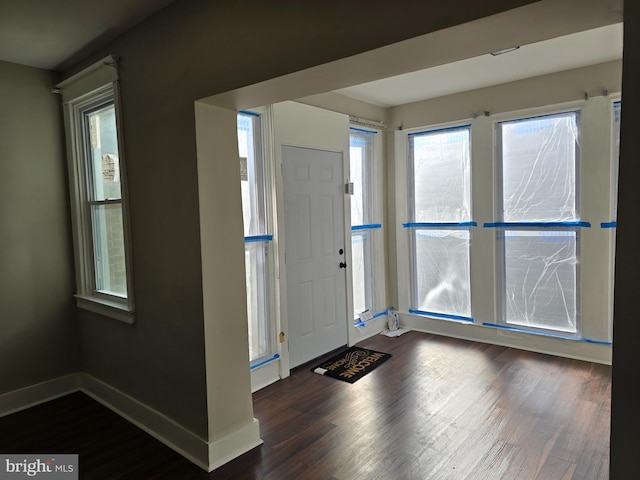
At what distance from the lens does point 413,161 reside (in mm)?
4695

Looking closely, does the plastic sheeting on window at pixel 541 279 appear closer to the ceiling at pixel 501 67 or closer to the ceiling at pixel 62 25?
the ceiling at pixel 501 67

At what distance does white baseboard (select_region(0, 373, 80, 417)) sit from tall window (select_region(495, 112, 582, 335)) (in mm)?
3883

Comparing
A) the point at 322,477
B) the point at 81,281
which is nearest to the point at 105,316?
the point at 81,281

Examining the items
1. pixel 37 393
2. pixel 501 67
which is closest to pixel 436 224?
pixel 501 67

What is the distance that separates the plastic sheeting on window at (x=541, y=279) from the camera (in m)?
3.81

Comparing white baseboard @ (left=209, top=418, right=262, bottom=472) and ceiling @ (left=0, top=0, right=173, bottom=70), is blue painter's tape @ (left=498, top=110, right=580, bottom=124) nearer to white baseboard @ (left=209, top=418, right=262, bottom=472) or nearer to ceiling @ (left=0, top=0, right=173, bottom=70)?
ceiling @ (left=0, top=0, right=173, bottom=70)

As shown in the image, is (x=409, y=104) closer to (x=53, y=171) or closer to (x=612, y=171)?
(x=612, y=171)

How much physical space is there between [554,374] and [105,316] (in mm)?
3486

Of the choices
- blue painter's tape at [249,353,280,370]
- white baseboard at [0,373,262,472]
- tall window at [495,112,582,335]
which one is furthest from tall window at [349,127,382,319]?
white baseboard at [0,373,262,472]

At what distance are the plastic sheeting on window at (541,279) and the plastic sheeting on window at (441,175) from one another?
0.60 m

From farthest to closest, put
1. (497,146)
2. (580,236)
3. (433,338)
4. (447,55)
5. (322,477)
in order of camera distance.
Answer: (433,338) < (497,146) < (580,236) < (322,477) < (447,55)

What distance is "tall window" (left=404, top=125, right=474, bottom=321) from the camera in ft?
14.3

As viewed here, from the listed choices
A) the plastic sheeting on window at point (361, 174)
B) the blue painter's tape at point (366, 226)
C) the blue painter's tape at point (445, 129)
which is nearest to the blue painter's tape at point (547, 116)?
the blue painter's tape at point (445, 129)

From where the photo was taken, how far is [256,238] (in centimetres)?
334
